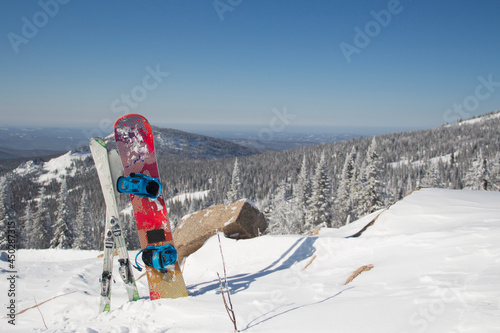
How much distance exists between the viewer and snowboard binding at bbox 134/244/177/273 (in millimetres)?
4824

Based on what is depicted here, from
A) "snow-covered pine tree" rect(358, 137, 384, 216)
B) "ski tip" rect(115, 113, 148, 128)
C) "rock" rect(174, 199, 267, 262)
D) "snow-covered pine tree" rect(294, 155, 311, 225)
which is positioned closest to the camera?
"ski tip" rect(115, 113, 148, 128)

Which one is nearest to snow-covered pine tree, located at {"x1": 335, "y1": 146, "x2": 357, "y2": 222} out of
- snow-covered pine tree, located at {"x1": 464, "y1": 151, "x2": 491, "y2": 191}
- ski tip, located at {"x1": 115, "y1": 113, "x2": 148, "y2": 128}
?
snow-covered pine tree, located at {"x1": 464, "y1": 151, "x2": 491, "y2": 191}

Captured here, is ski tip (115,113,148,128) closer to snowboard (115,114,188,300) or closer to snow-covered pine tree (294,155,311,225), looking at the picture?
snowboard (115,114,188,300)

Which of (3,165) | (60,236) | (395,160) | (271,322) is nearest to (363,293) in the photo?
(271,322)

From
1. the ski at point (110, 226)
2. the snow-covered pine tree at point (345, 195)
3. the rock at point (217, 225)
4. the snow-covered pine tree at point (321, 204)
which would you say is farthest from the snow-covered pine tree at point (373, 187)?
the ski at point (110, 226)

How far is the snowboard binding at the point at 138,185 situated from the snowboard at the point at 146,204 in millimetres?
311

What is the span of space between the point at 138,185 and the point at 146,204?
0.66 metres

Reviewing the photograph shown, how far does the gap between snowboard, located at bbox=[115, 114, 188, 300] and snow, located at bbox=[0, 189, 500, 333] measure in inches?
18.4

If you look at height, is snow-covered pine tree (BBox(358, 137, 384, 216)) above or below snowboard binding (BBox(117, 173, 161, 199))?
below

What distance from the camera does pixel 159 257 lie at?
4852mm

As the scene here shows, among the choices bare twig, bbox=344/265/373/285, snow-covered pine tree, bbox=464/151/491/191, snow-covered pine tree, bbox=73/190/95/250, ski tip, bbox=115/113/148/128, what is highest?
ski tip, bbox=115/113/148/128

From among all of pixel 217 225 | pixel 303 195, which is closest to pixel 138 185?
pixel 217 225
